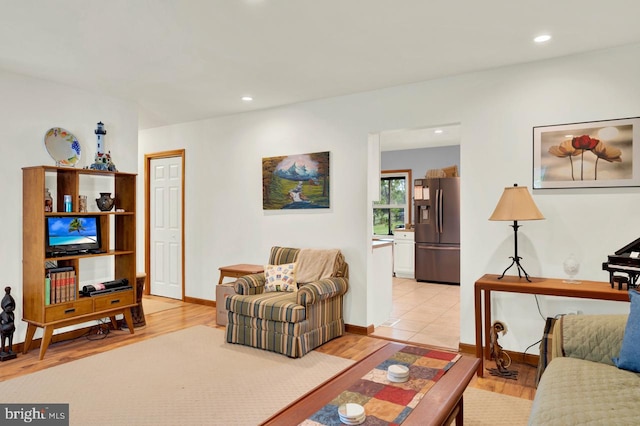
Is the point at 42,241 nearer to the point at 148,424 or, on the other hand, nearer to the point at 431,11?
the point at 148,424

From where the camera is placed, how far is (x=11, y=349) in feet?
11.6

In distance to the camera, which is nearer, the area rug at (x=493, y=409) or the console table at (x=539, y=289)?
the area rug at (x=493, y=409)

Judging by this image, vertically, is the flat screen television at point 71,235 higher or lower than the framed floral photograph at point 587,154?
lower

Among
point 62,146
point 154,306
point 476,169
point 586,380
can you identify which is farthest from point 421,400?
point 154,306

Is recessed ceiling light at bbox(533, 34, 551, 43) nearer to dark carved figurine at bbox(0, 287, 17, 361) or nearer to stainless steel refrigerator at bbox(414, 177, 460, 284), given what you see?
stainless steel refrigerator at bbox(414, 177, 460, 284)

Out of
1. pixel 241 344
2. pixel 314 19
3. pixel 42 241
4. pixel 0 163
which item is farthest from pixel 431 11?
pixel 0 163

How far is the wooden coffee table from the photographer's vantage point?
65.5 inches

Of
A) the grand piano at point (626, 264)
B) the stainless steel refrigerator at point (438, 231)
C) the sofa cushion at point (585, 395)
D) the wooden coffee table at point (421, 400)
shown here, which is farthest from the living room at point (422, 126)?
the stainless steel refrigerator at point (438, 231)

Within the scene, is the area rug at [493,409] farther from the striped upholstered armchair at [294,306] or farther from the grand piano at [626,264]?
the striped upholstered armchair at [294,306]

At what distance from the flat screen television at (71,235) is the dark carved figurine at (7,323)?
1.59 feet

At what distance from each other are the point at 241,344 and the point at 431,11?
3160 mm

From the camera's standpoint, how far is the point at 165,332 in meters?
4.30

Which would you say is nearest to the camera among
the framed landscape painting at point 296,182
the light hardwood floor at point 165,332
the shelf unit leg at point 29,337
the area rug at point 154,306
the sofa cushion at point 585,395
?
the sofa cushion at point 585,395

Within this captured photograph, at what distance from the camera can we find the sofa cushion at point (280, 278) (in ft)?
13.5
